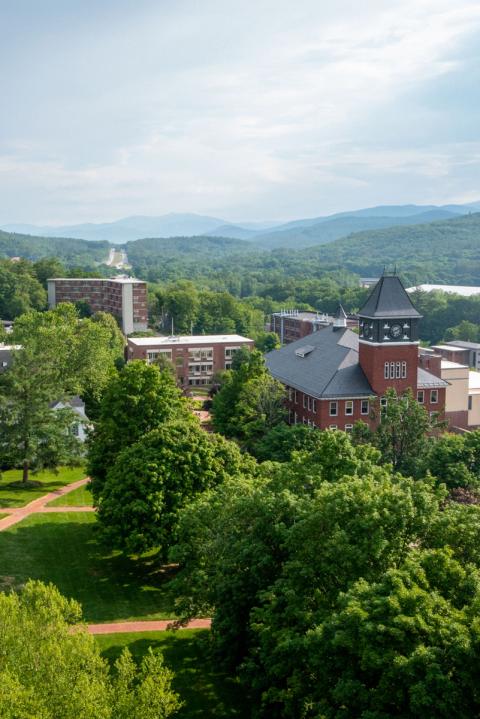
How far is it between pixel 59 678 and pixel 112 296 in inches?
4940

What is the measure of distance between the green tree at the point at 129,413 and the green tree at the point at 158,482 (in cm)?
636

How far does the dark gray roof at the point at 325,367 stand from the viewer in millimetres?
60469

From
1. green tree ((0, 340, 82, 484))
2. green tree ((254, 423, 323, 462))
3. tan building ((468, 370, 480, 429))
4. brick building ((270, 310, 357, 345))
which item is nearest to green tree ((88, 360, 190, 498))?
green tree ((254, 423, 323, 462))

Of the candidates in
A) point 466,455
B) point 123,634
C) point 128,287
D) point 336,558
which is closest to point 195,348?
point 128,287

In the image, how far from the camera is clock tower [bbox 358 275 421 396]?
60.0m

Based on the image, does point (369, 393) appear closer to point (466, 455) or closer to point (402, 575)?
point (466, 455)

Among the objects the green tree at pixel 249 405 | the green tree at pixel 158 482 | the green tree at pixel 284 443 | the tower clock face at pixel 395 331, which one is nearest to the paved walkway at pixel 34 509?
the green tree at pixel 158 482

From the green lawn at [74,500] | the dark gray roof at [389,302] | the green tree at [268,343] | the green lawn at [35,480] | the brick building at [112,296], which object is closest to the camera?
the green lawn at [74,500]

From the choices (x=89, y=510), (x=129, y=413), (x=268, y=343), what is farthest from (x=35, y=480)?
(x=268, y=343)

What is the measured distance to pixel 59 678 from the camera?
1783 centimetres

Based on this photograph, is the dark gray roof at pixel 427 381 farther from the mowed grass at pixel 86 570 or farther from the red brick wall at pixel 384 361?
the mowed grass at pixel 86 570

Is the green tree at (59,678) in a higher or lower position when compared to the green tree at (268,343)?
higher

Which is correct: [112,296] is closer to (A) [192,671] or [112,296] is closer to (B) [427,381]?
(B) [427,381]

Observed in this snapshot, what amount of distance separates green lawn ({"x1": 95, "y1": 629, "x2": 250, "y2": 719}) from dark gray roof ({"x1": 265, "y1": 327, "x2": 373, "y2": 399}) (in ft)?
100
